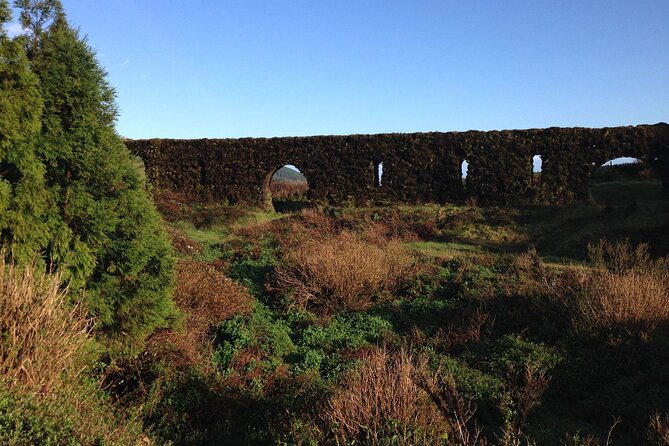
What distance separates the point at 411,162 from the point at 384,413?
60.6 ft

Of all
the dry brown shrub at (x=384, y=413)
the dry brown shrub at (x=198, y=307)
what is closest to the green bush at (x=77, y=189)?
the dry brown shrub at (x=198, y=307)

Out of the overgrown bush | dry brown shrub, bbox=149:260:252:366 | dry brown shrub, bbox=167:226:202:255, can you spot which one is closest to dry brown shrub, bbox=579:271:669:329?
dry brown shrub, bbox=149:260:252:366

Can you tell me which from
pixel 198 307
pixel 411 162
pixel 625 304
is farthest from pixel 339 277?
pixel 411 162

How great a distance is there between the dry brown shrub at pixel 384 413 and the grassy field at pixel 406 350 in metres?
0.02

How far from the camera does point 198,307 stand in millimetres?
9102

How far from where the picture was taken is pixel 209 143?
80.9 feet

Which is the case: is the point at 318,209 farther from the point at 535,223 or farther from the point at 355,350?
the point at 355,350

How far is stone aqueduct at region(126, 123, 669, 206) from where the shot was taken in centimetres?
2055

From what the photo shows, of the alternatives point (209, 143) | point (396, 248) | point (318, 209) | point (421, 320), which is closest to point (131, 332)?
point (421, 320)

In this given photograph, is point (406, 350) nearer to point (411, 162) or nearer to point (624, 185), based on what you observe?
point (411, 162)

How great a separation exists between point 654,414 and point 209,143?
72.4 ft

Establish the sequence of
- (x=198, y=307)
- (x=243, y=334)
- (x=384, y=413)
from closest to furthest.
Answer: (x=384, y=413)
(x=243, y=334)
(x=198, y=307)

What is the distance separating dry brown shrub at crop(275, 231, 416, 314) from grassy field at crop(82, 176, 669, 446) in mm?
37

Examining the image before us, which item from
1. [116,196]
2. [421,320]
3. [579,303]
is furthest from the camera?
[421,320]
